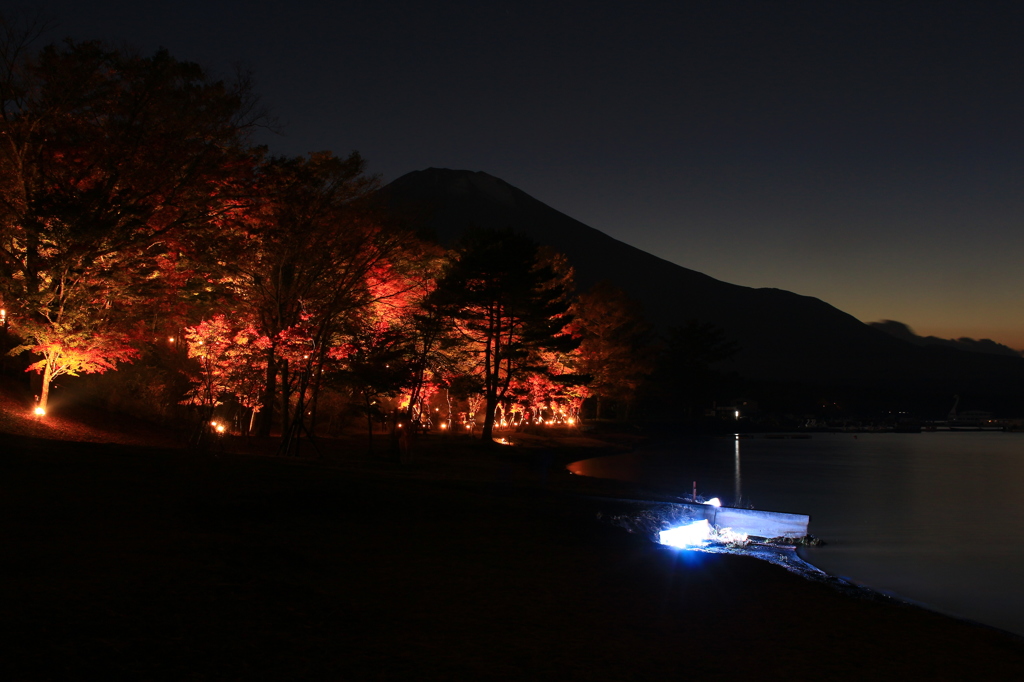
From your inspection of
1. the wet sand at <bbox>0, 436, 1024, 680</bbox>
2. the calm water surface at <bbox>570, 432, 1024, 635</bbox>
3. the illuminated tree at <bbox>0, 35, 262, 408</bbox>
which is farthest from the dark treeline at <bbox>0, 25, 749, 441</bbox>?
the calm water surface at <bbox>570, 432, 1024, 635</bbox>

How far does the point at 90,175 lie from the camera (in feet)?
58.7

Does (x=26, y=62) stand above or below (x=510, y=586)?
above

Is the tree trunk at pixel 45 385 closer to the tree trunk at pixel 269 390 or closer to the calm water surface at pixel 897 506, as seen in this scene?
the tree trunk at pixel 269 390

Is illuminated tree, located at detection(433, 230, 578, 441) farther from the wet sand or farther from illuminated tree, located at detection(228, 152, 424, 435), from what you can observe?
the wet sand

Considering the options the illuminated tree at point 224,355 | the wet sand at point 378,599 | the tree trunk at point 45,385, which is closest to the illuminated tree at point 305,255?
the illuminated tree at point 224,355

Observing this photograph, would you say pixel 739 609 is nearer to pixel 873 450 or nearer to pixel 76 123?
pixel 76 123

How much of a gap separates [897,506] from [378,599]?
2223cm

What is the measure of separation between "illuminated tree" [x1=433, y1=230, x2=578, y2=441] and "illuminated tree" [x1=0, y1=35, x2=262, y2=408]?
12436mm

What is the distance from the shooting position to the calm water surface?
12.9m

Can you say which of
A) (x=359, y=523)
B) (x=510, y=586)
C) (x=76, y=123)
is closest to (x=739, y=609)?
(x=510, y=586)

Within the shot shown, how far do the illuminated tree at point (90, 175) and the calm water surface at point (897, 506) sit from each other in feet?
53.8

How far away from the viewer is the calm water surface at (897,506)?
1287cm

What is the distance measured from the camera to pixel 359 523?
10.0 meters

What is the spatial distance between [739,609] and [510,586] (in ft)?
7.72
